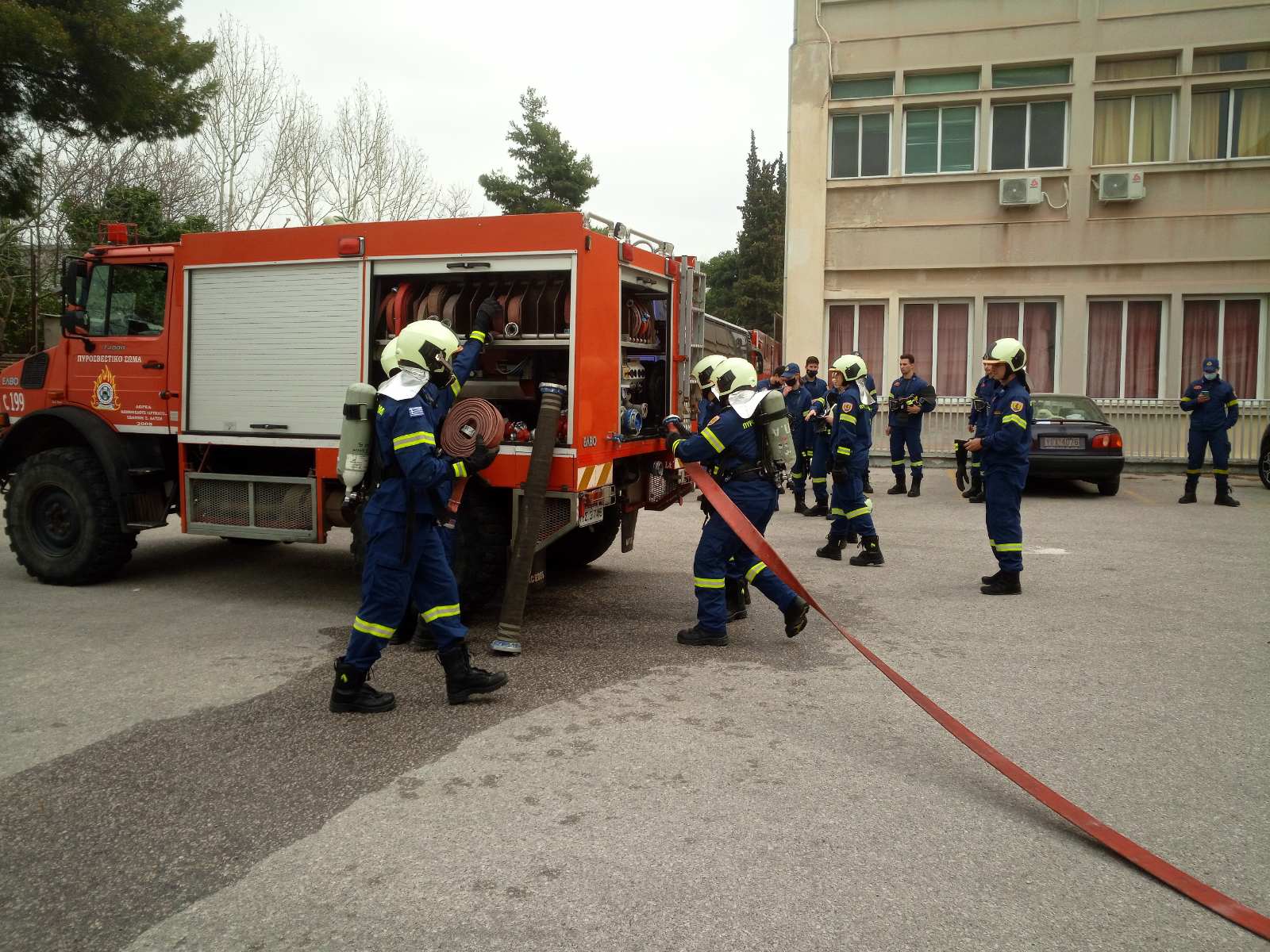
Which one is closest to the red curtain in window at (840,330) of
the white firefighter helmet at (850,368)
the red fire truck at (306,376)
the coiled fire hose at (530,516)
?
the white firefighter helmet at (850,368)

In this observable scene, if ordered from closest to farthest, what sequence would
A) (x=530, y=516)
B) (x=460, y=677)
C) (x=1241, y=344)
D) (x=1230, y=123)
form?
(x=460, y=677)
(x=530, y=516)
(x=1230, y=123)
(x=1241, y=344)

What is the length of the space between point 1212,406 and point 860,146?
334 inches

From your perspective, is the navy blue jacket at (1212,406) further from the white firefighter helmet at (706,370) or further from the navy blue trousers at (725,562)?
the white firefighter helmet at (706,370)

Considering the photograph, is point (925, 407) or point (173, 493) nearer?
point (173, 493)

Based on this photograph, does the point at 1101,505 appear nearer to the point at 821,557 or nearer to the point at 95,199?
the point at 821,557

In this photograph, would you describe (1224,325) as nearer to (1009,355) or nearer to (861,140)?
(861,140)

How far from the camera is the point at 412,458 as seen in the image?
16.2 ft

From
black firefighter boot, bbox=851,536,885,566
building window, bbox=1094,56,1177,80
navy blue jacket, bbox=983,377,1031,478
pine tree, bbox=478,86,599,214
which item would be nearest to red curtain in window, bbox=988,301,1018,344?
building window, bbox=1094,56,1177,80

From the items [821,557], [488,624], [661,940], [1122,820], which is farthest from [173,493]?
[1122,820]

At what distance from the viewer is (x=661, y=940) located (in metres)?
3.01

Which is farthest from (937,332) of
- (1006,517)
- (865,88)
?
(1006,517)

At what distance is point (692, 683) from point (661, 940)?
2.62m

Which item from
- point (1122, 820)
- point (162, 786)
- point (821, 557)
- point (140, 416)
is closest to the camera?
point (1122, 820)

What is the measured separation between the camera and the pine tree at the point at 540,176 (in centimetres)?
4344
